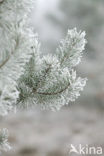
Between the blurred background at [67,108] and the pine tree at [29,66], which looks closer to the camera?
the pine tree at [29,66]

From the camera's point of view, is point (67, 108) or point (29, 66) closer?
point (29, 66)

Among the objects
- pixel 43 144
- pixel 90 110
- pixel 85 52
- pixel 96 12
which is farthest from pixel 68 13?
pixel 43 144

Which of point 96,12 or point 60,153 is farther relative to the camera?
point 96,12

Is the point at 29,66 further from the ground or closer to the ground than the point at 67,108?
closer to the ground

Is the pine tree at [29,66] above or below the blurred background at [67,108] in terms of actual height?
below

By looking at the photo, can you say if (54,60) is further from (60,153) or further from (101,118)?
(101,118)
